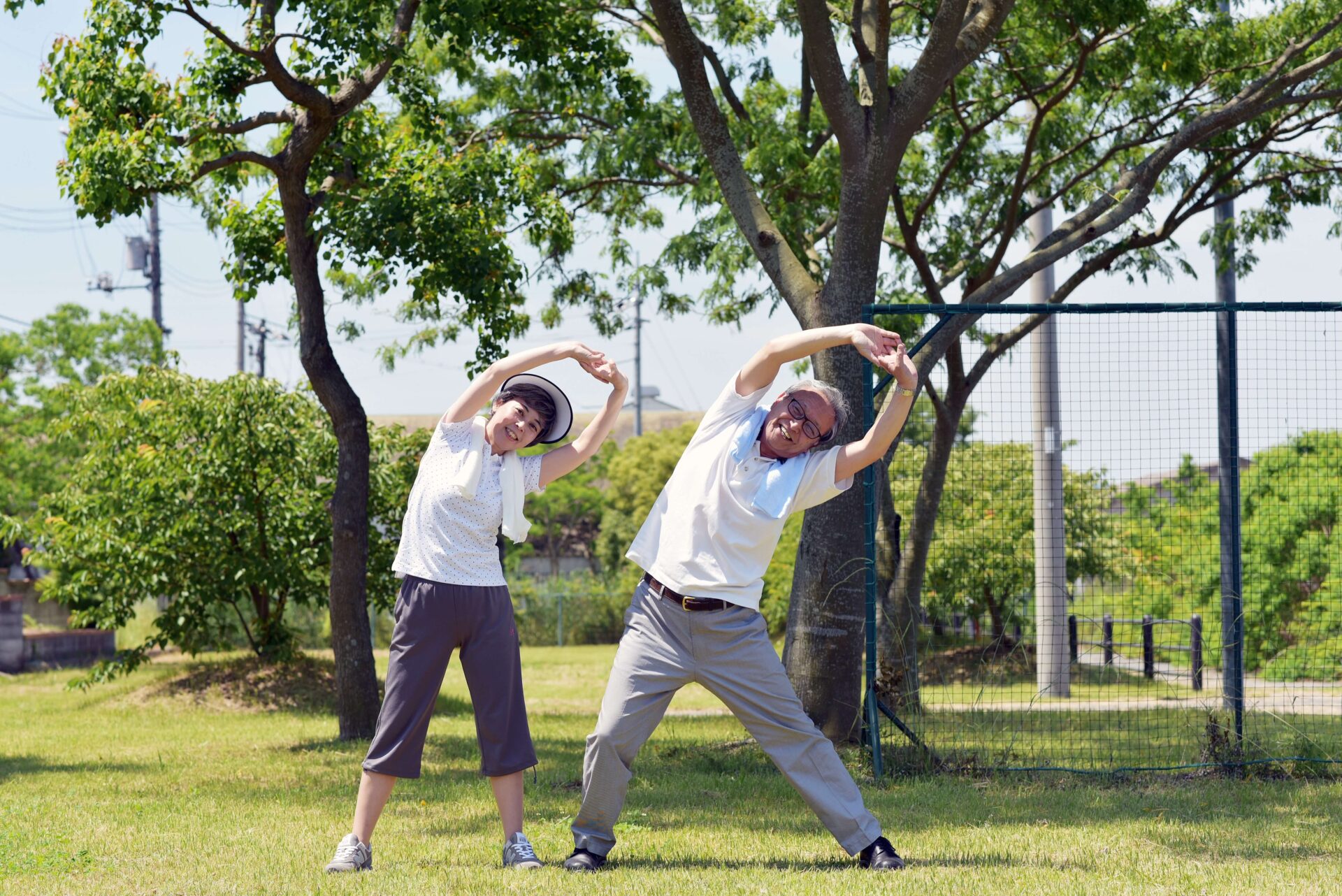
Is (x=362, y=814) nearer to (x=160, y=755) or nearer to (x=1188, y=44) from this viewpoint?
(x=160, y=755)

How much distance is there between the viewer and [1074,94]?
14070 mm

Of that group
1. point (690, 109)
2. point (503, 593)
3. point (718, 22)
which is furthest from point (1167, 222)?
point (503, 593)

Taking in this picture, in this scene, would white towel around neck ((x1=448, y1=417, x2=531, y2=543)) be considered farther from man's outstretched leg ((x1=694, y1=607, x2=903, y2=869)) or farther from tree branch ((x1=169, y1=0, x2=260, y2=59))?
tree branch ((x1=169, y1=0, x2=260, y2=59))

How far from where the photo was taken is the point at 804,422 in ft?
16.2

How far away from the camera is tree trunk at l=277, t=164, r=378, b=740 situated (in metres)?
9.80

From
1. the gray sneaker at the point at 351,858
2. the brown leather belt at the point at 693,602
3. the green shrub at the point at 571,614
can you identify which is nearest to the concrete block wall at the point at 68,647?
the green shrub at the point at 571,614

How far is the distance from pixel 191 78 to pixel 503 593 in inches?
228

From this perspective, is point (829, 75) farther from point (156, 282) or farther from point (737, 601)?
point (156, 282)

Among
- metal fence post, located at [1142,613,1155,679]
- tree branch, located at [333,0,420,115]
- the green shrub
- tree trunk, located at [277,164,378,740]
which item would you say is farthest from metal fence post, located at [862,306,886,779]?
the green shrub

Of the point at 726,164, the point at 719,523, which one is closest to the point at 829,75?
the point at 726,164

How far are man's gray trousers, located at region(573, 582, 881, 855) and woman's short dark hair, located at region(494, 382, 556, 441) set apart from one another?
735mm

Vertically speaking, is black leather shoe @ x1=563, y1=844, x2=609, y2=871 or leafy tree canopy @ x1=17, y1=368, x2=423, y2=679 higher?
leafy tree canopy @ x1=17, y1=368, x2=423, y2=679

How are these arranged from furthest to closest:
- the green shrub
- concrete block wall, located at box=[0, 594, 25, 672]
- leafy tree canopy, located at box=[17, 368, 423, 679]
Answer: the green shrub
concrete block wall, located at box=[0, 594, 25, 672]
leafy tree canopy, located at box=[17, 368, 423, 679]

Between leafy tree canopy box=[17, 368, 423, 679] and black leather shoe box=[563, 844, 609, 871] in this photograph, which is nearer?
black leather shoe box=[563, 844, 609, 871]
